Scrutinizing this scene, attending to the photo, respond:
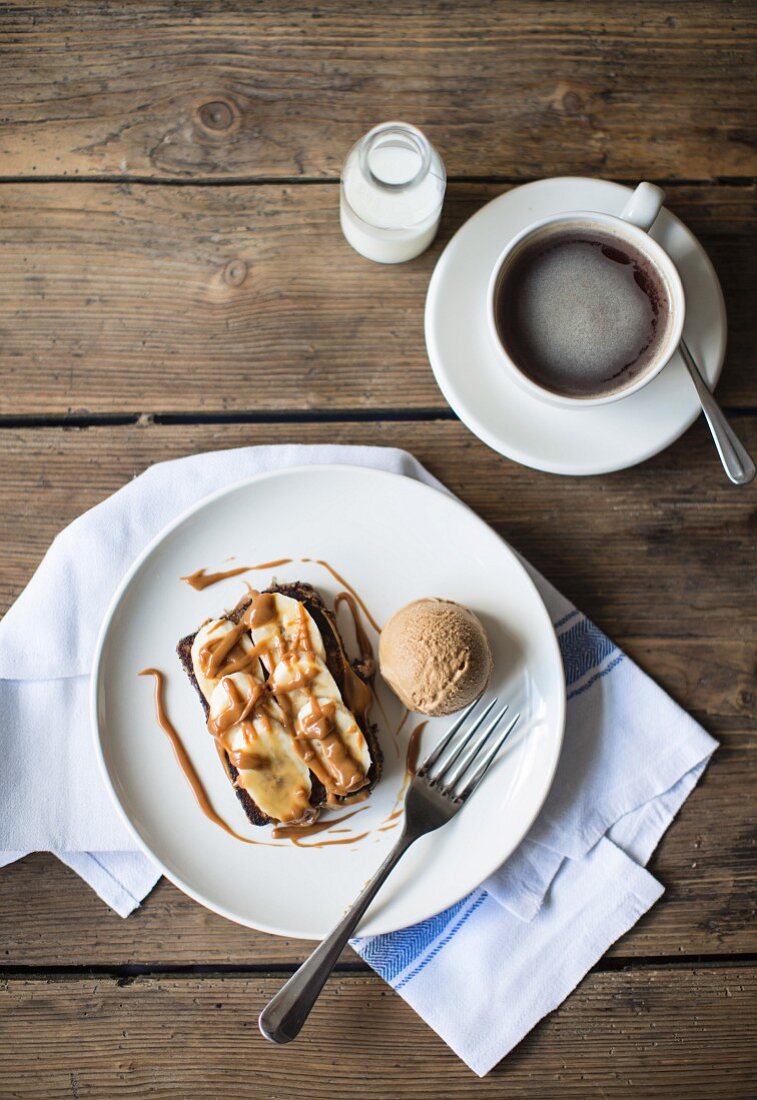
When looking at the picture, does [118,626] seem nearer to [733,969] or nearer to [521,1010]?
[521,1010]

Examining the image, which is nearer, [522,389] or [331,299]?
[522,389]

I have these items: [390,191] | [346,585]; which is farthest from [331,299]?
[346,585]

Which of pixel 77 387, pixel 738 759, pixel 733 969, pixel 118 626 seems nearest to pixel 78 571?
pixel 118 626

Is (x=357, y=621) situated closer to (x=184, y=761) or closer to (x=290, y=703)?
(x=290, y=703)

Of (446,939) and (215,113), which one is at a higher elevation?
(215,113)

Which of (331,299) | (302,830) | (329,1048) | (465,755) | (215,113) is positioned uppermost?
(215,113)

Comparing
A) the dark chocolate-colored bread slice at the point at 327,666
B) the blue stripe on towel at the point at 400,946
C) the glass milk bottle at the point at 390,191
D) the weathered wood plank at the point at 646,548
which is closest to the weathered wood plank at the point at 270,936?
the weathered wood plank at the point at 646,548
